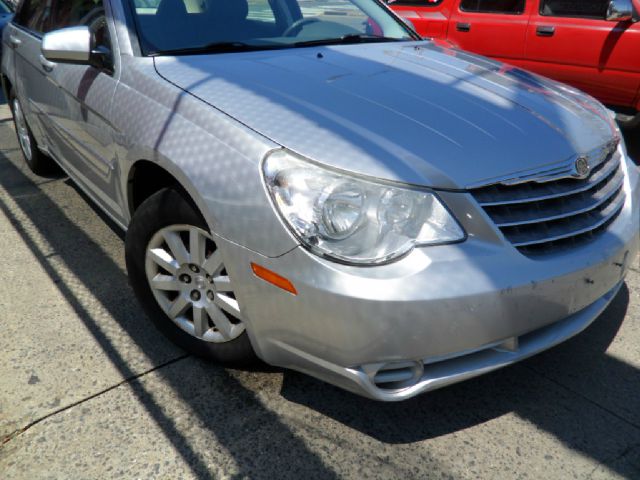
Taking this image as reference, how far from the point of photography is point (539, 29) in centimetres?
557

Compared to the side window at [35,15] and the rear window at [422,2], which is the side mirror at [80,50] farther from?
the rear window at [422,2]

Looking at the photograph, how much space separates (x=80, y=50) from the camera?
283 cm

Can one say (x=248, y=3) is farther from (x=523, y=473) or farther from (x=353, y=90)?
(x=523, y=473)

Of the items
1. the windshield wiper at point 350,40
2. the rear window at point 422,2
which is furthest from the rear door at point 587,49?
the windshield wiper at point 350,40

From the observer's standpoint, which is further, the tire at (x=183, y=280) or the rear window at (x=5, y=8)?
the rear window at (x=5, y=8)

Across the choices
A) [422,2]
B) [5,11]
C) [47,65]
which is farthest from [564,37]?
[5,11]

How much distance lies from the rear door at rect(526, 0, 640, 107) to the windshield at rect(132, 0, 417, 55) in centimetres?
231

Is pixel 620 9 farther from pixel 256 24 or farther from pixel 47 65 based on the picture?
pixel 47 65

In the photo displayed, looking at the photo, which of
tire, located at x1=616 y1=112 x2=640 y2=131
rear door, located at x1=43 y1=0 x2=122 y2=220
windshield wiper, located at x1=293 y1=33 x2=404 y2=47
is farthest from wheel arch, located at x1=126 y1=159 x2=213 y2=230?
tire, located at x1=616 y1=112 x2=640 y2=131

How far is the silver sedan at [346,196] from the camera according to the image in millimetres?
1903

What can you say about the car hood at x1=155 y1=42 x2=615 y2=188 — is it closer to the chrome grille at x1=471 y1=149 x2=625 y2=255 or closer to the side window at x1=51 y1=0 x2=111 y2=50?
the chrome grille at x1=471 y1=149 x2=625 y2=255

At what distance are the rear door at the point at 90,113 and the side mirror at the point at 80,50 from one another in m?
0.03

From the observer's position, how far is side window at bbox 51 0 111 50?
2.99 metres

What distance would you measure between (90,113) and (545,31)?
4193 millimetres
